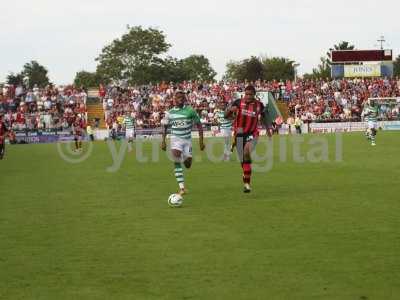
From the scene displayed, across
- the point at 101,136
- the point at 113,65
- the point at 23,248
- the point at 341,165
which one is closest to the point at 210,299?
the point at 23,248

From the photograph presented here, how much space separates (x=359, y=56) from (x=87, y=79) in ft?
173

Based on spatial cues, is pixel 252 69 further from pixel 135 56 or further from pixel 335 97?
pixel 335 97

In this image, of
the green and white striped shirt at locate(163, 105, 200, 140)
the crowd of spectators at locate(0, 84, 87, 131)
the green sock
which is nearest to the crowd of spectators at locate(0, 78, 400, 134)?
the crowd of spectators at locate(0, 84, 87, 131)

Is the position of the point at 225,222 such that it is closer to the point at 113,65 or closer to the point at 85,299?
the point at 85,299

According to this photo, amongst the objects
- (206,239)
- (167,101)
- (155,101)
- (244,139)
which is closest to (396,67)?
(167,101)

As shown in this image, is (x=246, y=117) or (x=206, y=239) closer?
(x=206, y=239)

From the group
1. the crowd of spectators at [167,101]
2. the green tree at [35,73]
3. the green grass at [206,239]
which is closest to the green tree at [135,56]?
the green tree at [35,73]

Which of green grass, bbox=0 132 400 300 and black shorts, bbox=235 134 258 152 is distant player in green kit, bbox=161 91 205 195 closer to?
green grass, bbox=0 132 400 300

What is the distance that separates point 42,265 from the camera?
10.0 metres

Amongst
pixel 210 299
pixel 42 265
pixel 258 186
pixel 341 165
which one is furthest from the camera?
pixel 341 165

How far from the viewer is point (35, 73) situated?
146 metres

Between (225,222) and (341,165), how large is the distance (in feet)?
43.3

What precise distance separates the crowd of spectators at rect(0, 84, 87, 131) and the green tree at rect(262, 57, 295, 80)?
64283mm

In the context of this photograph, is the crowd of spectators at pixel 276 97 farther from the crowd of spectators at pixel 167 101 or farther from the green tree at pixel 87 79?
the green tree at pixel 87 79
